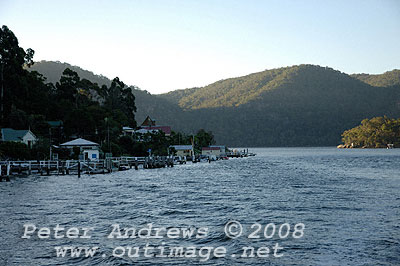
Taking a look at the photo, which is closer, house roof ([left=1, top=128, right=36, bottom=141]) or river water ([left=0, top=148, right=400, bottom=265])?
river water ([left=0, top=148, right=400, bottom=265])

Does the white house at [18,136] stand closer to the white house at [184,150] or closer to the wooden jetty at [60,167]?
the wooden jetty at [60,167]

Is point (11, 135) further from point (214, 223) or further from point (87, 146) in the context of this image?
point (214, 223)

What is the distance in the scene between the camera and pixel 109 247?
1848 centimetres

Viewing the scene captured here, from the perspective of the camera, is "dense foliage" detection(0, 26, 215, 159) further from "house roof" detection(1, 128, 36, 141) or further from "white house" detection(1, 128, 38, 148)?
"house roof" detection(1, 128, 36, 141)

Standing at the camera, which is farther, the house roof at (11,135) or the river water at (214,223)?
the house roof at (11,135)

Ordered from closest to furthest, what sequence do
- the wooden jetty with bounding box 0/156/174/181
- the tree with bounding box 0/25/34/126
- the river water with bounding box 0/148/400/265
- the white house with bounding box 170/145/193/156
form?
the river water with bounding box 0/148/400/265
the wooden jetty with bounding box 0/156/174/181
the tree with bounding box 0/25/34/126
the white house with bounding box 170/145/193/156

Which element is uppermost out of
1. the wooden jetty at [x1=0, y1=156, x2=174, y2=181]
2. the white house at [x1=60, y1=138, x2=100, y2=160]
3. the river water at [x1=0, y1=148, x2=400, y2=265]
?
the white house at [x1=60, y1=138, x2=100, y2=160]

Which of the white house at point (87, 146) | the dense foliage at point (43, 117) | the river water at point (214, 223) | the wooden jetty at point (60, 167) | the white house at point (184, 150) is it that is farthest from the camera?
the white house at point (184, 150)

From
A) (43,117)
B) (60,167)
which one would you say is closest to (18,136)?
(60,167)

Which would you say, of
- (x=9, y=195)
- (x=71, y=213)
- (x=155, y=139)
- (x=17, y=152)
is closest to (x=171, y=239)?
(x=71, y=213)

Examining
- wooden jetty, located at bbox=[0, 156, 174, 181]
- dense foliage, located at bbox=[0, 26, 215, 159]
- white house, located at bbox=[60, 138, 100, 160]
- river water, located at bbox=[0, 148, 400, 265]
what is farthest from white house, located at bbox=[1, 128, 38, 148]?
river water, located at bbox=[0, 148, 400, 265]

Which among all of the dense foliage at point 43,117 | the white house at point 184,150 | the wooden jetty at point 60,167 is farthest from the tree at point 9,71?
the white house at point 184,150

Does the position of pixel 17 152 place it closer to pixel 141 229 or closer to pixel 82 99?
pixel 141 229

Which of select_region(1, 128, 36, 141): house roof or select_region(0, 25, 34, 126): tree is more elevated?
select_region(0, 25, 34, 126): tree
